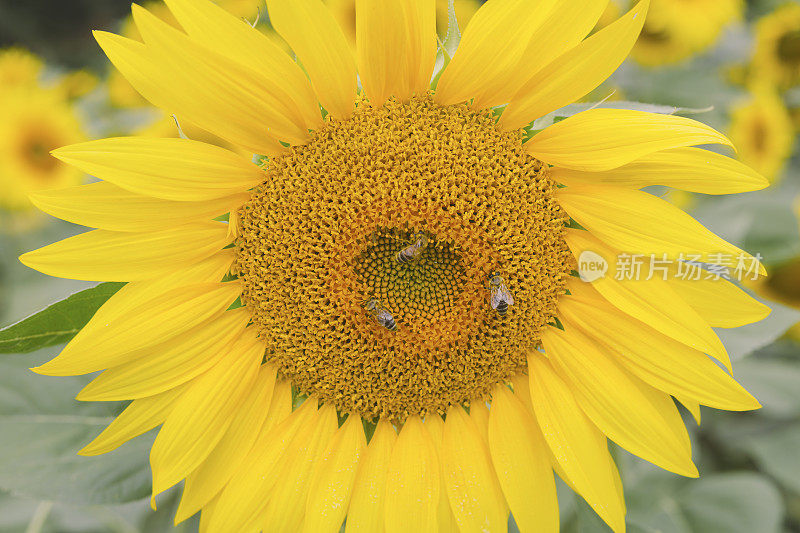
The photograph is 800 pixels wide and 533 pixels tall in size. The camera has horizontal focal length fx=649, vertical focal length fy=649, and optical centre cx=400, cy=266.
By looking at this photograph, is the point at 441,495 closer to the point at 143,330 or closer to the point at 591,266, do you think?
the point at 591,266

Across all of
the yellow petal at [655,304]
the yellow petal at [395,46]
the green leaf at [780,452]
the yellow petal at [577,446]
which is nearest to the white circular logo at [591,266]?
the yellow petal at [655,304]

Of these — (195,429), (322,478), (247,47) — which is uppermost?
(247,47)

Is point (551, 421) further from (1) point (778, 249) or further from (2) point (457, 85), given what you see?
(1) point (778, 249)

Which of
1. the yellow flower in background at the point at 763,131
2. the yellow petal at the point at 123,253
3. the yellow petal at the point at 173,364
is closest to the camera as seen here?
the yellow petal at the point at 123,253

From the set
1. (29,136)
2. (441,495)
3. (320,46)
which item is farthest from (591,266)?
(29,136)

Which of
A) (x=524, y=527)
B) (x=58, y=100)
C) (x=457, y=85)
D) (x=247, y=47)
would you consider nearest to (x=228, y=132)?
(x=247, y=47)

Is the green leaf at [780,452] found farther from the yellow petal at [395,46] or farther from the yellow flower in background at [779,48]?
the yellow petal at [395,46]

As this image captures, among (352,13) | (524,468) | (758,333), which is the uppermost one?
(352,13)
